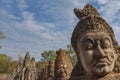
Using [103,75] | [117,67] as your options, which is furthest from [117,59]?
[103,75]

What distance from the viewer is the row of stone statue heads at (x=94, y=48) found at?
11.2 feet

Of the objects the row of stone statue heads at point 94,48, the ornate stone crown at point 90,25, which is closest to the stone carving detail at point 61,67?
the row of stone statue heads at point 94,48

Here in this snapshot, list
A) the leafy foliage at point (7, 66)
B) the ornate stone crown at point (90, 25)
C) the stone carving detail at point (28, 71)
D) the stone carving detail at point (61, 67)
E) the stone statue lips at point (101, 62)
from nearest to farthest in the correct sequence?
the stone statue lips at point (101, 62) → the ornate stone crown at point (90, 25) → the stone carving detail at point (61, 67) → the stone carving detail at point (28, 71) → the leafy foliage at point (7, 66)

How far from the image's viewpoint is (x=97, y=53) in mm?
3393

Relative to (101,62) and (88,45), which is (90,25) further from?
(101,62)

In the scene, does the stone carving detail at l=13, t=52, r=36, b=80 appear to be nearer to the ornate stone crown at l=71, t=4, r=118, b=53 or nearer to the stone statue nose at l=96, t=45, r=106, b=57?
the ornate stone crown at l=71, t=4, r=118, b=53

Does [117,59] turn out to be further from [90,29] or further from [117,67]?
[90,29]

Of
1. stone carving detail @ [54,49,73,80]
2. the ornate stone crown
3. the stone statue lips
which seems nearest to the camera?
the stone statue lips

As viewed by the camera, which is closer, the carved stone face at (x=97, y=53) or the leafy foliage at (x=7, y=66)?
the carved stone face at (x=97, y=53)

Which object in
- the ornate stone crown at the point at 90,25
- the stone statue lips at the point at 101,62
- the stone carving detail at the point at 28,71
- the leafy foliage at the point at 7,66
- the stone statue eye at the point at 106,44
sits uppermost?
the leafy foliage at the point at 7,66

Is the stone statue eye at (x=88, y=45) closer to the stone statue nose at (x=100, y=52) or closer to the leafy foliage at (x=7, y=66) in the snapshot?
the stone statue nose at (x=100, y=52)

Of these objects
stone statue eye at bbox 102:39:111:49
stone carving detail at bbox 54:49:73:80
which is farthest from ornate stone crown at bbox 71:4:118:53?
stone carving detail at bbox 54:49:73:80

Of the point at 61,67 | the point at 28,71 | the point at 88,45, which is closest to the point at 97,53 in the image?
the point at 88,45

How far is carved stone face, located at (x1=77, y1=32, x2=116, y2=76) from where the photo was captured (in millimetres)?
3391
